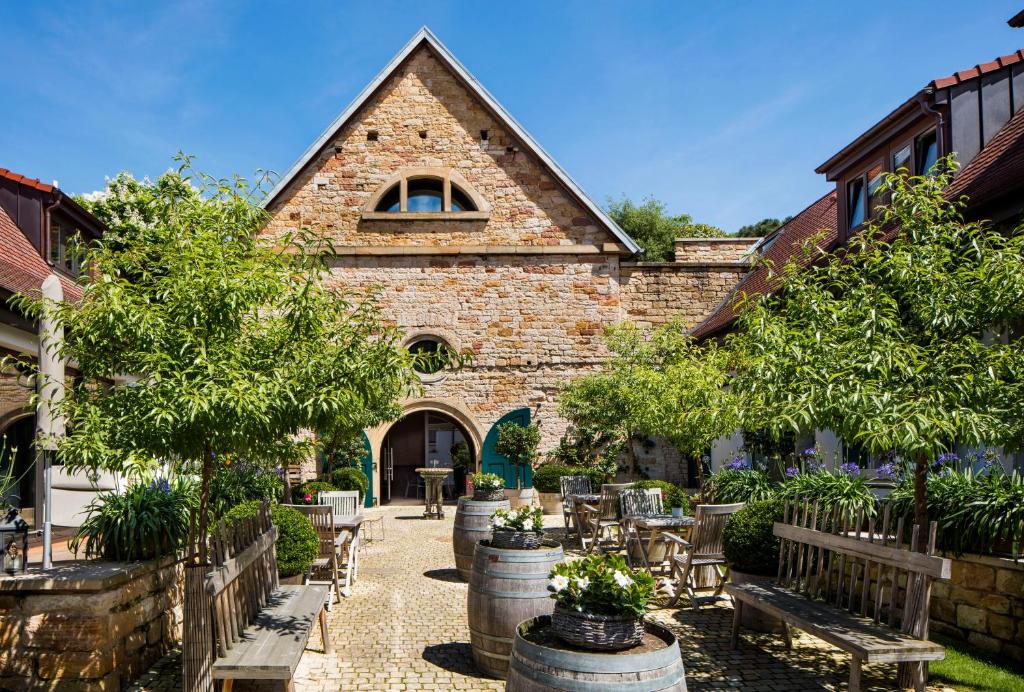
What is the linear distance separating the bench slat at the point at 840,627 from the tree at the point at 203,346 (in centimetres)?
323

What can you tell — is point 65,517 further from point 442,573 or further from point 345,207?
point 345,207

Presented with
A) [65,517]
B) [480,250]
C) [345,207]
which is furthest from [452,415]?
[65,517]

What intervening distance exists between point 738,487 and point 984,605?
4.42 metres

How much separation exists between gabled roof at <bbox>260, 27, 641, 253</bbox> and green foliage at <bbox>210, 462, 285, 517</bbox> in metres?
12.3

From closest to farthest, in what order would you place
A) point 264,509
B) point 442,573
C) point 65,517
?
point 264,509 < point 65,517 < point 442,573

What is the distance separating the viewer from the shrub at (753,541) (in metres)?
7.21

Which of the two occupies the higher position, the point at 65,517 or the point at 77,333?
the point at 77,333

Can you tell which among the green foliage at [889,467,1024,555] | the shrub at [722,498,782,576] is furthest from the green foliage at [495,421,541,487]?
the green foliage at [889,467,1024,555]

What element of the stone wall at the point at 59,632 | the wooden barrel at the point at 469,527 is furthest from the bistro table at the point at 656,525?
the stone wall at the point at 59,632

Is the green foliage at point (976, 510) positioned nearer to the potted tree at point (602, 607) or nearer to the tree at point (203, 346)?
the potted tree at point (602, 607)

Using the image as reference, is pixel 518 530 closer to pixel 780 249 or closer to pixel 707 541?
pixel 707 541

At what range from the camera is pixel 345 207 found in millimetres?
19922

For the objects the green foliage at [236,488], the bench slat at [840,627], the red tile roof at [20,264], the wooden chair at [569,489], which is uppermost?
the red tile roof at [20,264]

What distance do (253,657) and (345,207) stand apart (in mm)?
16217
